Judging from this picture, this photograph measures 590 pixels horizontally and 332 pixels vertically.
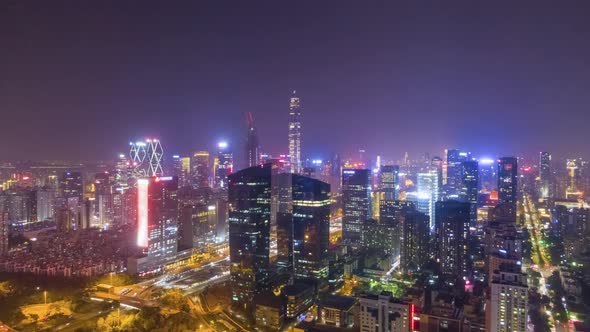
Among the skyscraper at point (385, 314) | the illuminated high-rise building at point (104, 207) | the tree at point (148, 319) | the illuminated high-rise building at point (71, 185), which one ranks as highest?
the illuminated high-rise building at point (71, 185)

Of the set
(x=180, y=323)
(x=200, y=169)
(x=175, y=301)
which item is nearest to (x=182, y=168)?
(x=200, y=169)

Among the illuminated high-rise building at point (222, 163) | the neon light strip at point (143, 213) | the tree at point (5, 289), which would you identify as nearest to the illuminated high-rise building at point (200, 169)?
the illuminated high-rise building at point (222, 163)

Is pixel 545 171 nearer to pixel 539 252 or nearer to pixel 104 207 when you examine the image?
pixel 539 252

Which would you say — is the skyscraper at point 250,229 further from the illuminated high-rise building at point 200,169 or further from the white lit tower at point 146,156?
the illuminated high-rise building at point 200,169

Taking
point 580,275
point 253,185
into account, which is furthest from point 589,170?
point 253,185

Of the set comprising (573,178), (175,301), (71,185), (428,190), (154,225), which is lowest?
(175,301)

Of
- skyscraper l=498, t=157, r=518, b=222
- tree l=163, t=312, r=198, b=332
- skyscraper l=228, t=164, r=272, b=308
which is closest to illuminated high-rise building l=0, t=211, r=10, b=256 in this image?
skyscraper l=228, t=164, r=272, b=308
